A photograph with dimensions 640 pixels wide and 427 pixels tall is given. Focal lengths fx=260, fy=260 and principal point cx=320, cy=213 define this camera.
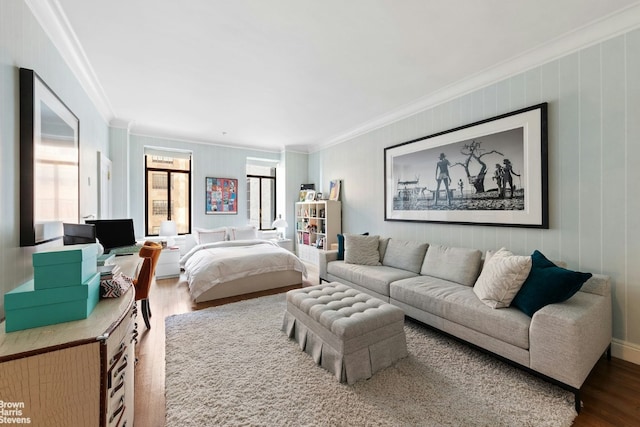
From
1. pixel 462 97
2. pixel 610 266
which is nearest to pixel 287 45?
pixel 462 97

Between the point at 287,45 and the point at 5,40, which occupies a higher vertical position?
the point at 287,45

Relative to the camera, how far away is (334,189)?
5535mm

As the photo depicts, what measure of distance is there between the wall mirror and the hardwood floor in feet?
4.05

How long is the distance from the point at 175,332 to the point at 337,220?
3.44m

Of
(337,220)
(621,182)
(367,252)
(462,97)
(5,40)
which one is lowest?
(367,252)

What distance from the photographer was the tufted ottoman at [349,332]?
6.28ft

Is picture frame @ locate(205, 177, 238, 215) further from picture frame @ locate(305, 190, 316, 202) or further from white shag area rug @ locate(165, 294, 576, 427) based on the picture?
white shag area rug @ locate(165, 294, 576, 427)

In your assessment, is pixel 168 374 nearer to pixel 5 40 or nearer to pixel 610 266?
pixel 5 40

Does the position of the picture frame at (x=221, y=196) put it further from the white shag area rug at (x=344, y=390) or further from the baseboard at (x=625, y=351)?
the baseboard at (x=625, y=351)

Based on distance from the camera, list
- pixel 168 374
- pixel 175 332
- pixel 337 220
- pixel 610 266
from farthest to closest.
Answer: pixel 337 220 < pixel 175 332 < pixel 610 266 < pixel 168 374

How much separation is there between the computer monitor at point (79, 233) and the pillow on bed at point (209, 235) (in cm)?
316

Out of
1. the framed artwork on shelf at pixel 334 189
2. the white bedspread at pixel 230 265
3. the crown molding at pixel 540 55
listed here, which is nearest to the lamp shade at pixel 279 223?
the framed artwork on shelf at pixel 334 189

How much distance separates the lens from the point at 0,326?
3.76 ft

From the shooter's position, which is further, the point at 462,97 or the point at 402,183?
the point at 402,183
